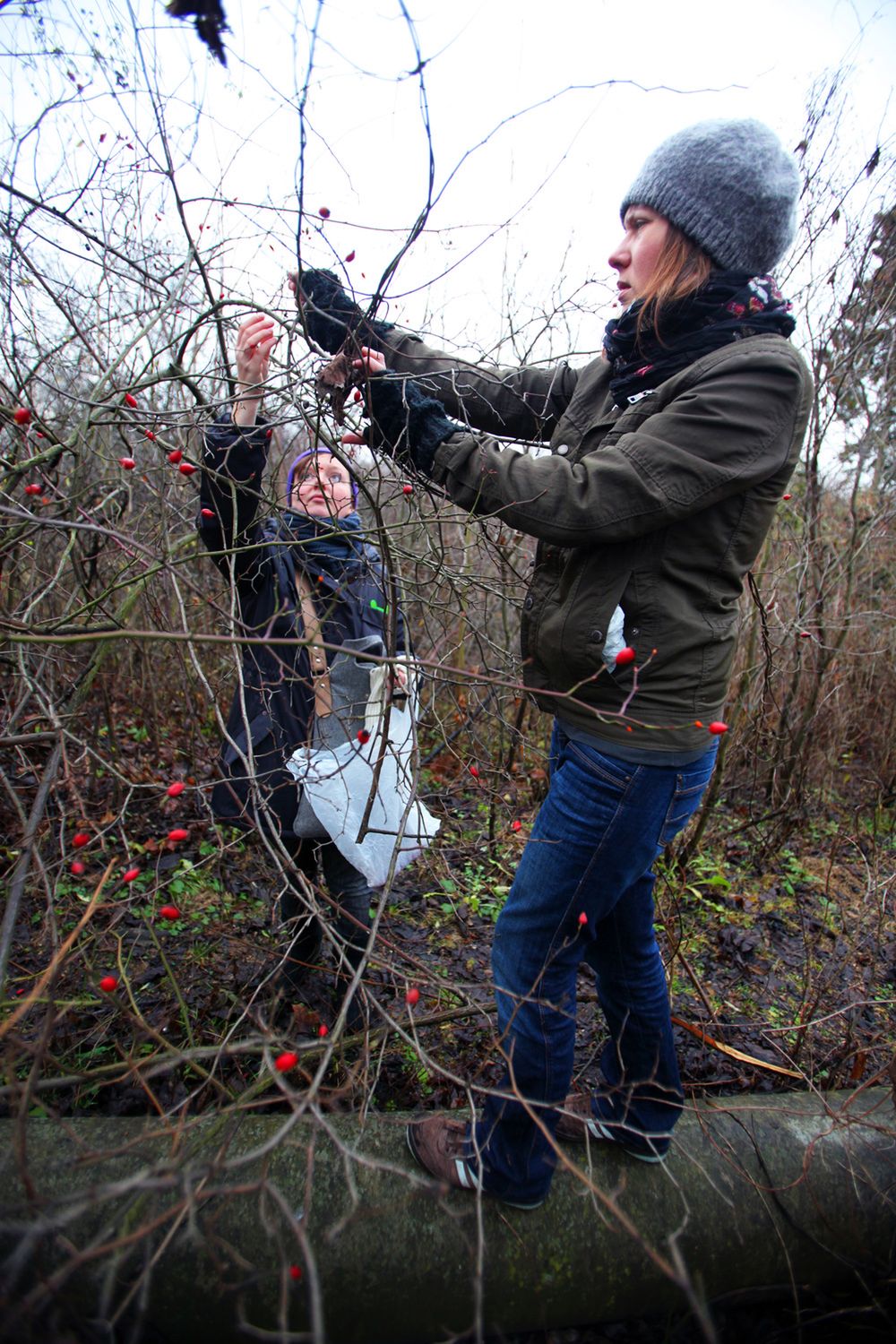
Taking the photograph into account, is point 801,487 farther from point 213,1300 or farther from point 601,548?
point 213,1300

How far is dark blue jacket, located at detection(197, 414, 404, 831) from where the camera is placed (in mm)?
1990

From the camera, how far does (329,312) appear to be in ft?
5.61

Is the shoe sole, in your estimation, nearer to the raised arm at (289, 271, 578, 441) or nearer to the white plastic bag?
the white plastic bag

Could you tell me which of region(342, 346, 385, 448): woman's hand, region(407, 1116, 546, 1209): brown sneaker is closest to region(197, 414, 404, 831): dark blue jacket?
region(342, 346, 385, 448): woman's hand

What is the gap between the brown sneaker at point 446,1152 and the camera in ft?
5.37

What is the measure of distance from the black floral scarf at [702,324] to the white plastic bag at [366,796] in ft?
3.23

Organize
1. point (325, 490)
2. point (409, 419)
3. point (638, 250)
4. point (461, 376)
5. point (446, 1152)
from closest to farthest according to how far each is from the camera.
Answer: point (638, 250) < point (409, 419) < point (446, 1152) < point (461, 376) < point (325, 490)

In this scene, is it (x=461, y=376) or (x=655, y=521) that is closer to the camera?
(x=655, y=521)

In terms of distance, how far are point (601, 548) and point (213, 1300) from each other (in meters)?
1.72

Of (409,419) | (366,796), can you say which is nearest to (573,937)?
(366,796)

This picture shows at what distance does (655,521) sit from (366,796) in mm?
1189

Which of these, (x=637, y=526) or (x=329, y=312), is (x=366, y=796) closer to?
(x=637, y=526)

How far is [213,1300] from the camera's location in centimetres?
149

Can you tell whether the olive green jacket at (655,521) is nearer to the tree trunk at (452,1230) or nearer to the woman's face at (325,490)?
the woman's face at (325,490)
